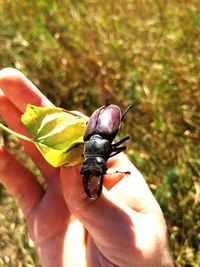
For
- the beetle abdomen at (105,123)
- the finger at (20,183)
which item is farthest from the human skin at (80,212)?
the beetle abdomen at (105,123)

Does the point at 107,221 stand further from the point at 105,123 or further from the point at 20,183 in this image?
the point at 20,183

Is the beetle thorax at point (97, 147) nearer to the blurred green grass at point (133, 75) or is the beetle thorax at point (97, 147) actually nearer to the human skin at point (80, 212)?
the human skin at point (80, 212)

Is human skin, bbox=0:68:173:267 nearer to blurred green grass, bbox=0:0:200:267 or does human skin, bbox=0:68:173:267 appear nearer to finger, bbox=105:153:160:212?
finger, bbox=105:153:160:212

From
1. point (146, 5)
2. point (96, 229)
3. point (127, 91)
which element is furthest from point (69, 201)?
point (146, 5)

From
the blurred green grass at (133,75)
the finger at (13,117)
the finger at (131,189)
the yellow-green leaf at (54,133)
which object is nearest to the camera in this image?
the yellow-green leaf at (54,133)

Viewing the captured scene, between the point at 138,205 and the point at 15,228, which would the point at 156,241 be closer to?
the point at 138,205

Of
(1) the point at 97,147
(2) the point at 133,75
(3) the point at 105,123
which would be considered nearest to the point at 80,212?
(1) the point at 97,147
